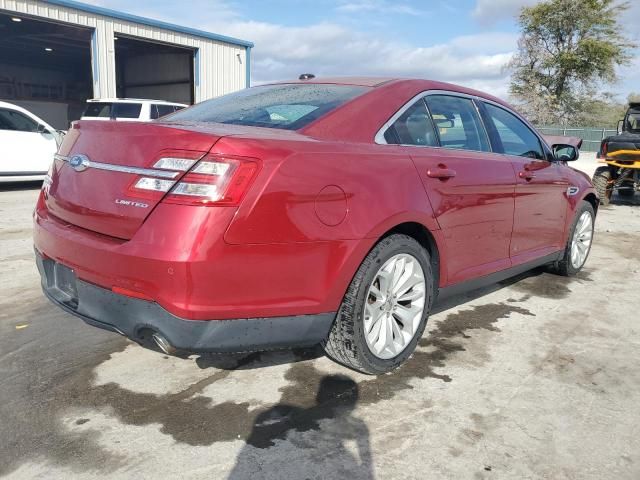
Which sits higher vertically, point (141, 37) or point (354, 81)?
point (141, 37)

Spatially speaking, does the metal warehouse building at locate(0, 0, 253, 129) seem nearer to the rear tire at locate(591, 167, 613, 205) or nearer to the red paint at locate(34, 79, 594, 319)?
the rear tire at locate(591, 167, 613, 205)

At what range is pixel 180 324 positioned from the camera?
7.25ft

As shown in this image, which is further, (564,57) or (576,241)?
(564,57)

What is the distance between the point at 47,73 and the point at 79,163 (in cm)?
3562

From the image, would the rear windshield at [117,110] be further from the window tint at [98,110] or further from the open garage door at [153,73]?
the open garage door at [153,73]

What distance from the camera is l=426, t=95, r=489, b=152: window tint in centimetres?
332

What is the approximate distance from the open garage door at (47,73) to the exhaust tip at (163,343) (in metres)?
24.2

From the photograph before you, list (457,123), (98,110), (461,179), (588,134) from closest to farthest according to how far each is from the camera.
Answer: (461,179)
(457,123)
(98,110)
(588,134)

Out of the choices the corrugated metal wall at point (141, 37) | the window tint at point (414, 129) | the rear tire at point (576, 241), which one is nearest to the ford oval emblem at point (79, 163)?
the window tint at point (414, 129)

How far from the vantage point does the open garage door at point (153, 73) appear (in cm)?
2616

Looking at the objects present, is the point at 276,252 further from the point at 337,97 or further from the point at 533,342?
the point at 533,342

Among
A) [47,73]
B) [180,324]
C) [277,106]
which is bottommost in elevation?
[180,324]

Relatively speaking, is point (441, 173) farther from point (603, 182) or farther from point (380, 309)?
point (603, 182)

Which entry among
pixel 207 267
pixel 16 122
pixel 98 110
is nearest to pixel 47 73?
pixel 98 110
